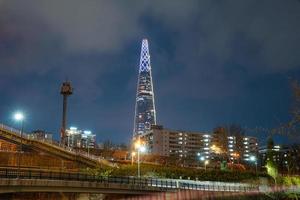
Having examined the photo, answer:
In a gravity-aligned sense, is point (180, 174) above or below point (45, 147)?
below

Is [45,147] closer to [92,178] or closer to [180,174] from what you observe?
[180,174]

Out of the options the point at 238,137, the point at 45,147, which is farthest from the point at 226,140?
the point at 45,147

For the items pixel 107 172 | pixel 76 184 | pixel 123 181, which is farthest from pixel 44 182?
pixel 107 172

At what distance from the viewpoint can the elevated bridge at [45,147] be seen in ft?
283

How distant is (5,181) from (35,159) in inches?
1822

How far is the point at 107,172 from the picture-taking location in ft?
244

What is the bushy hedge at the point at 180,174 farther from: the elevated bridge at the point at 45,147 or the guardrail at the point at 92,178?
the guardrail at the point at 92,178

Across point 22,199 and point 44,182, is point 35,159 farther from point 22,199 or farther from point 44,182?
point 44,182

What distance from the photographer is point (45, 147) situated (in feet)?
292

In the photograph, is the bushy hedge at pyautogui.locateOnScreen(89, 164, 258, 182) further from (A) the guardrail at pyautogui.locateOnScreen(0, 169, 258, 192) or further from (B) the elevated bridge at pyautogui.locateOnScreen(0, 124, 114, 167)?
(A) the guardrail at pyautogui.locateOnScreen(0, 169, 258, 192)

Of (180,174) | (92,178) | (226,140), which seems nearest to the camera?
(92,178)

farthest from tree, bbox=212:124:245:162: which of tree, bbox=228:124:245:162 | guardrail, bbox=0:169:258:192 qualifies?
guardrail, bbox=0:169:258:192

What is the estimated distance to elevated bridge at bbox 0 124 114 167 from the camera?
86.2 m

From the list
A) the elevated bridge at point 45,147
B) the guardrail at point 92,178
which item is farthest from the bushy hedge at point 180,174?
the guardrail at point 92,178
